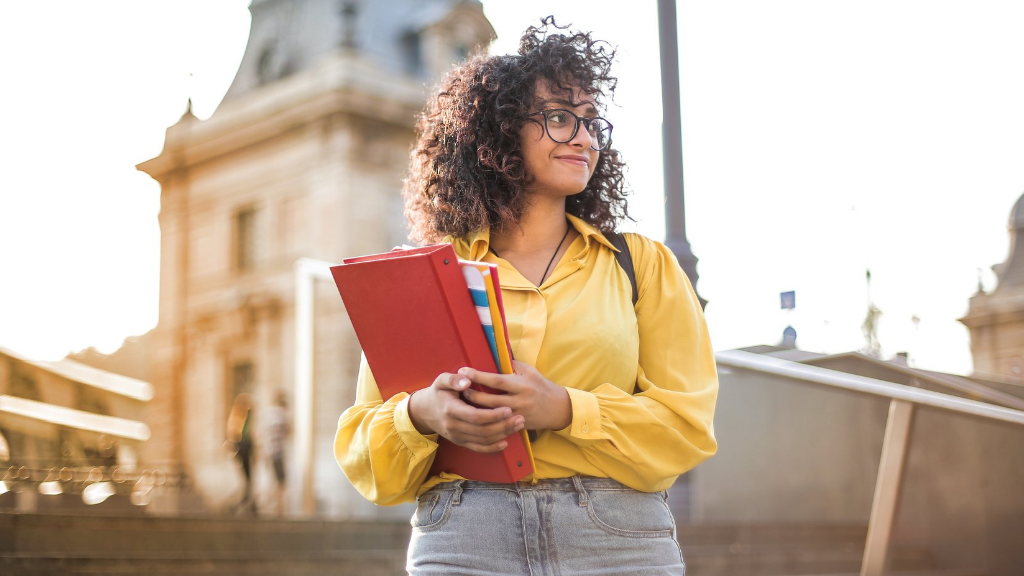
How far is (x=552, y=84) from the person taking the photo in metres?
2.30

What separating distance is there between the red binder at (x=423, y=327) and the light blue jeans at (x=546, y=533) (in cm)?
6

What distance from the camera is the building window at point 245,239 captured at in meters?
24.3

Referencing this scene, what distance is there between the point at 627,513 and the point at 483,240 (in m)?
0.67

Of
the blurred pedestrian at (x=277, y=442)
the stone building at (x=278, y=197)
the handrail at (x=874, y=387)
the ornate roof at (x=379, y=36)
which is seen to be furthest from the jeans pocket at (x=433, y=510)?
the ornate roof at (x=379, y=36)

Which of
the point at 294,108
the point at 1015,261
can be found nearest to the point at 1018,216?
the point at 1015,261

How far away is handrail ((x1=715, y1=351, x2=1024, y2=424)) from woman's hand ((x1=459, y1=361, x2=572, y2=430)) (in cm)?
227

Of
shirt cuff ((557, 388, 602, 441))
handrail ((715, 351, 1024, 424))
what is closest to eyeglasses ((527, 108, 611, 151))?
shirt cuff ((557, 388, 602, 441))

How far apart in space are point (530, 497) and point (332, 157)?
2091cm

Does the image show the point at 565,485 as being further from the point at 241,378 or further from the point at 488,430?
the point at 241,378

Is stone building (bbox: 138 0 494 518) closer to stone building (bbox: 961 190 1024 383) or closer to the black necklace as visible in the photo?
stone building (bbox: 961 190 1024 383)

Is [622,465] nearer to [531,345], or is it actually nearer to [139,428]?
[531,345]

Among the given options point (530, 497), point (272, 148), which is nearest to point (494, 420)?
point (530, 497)

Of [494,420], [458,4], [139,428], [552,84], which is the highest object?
[458,4]

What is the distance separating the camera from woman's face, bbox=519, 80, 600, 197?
2268mm
